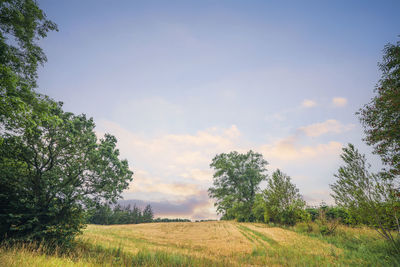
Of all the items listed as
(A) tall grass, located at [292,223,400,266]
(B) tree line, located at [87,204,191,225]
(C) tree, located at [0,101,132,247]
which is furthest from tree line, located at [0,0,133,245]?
(B) tree line, located at [87,204,191,225]

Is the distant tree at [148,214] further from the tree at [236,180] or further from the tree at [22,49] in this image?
the tree at [22,49]

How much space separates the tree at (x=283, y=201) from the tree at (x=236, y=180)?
13.7 metres

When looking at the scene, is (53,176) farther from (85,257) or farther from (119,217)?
(119,217)

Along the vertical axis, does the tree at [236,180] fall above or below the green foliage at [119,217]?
above

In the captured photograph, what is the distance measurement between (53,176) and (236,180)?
37.8 m

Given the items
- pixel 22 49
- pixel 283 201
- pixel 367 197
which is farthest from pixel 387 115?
pixel 22 49

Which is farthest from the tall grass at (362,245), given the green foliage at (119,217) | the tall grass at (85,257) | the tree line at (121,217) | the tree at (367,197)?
the green foliage at (119,217)

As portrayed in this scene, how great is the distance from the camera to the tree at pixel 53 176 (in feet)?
32.3

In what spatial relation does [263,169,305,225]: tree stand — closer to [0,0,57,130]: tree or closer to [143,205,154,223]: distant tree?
[0,0,57,130]: tree

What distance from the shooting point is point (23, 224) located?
9797 mm

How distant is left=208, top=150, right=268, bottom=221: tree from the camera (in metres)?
40.8

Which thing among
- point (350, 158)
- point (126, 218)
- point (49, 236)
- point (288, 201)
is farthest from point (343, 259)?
point (126, 218)

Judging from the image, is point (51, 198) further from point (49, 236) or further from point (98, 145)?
point (98, 145)

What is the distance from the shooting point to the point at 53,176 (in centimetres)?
1083
